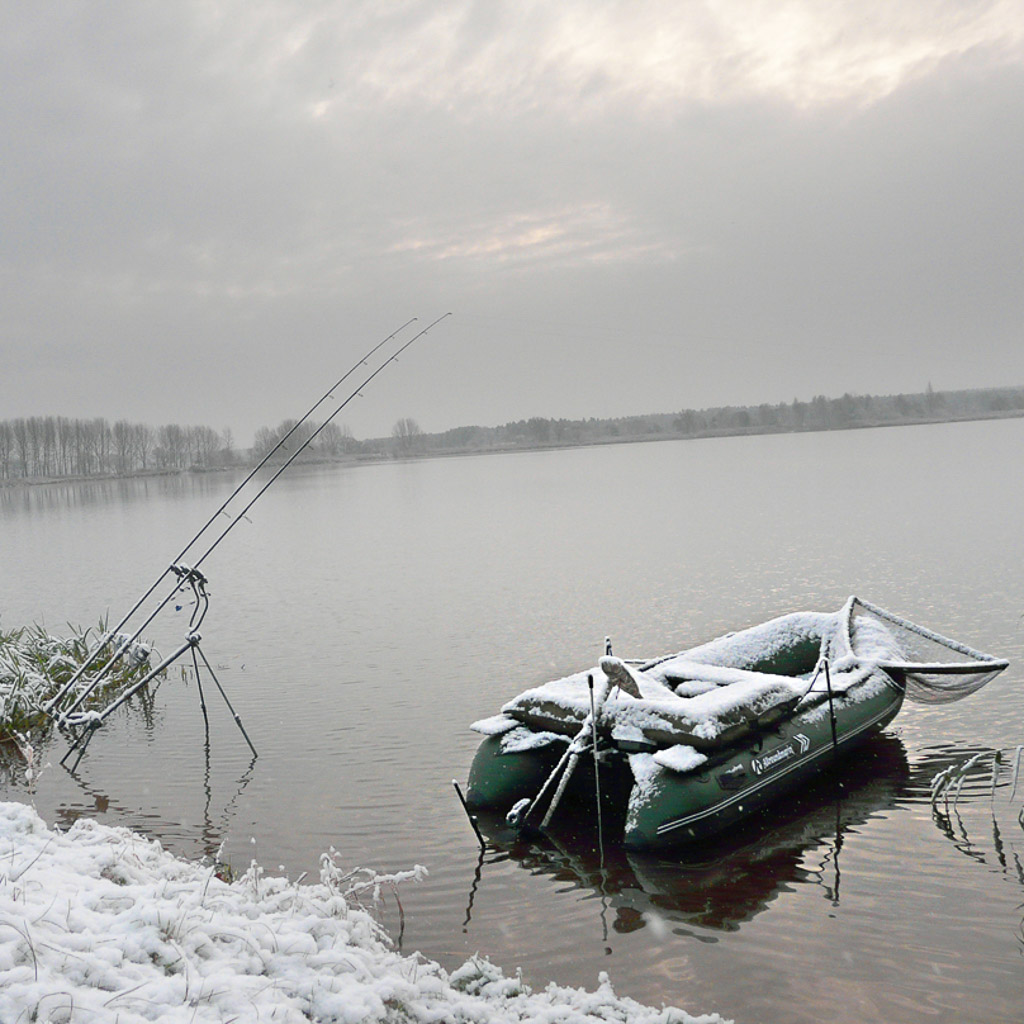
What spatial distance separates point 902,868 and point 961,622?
9.74 m

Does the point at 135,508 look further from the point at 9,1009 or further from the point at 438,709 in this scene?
the point at 9,1009

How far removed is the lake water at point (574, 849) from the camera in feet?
20.7

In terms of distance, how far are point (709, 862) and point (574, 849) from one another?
111 cm

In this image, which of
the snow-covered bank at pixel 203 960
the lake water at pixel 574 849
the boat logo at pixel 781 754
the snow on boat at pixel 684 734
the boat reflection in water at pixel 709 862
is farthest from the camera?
the boat logo at pixel 781 754

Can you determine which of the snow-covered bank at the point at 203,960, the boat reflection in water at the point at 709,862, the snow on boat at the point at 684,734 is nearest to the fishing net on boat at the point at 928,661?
the snow on boat at the point at 684,734

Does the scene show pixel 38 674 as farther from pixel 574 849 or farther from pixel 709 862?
pixel 709 862

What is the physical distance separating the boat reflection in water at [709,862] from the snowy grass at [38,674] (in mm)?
5264

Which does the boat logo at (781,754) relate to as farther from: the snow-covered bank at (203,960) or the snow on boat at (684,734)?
the snow-covered bank at (203,960)

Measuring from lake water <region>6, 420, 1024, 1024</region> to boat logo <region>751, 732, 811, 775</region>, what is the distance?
538 millimetres

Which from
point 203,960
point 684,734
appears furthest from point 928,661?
point 203,960

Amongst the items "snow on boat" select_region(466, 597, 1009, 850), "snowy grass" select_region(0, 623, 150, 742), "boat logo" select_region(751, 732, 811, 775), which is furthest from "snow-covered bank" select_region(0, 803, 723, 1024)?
"snowy grass" select_region(0, 623, 150, 742)

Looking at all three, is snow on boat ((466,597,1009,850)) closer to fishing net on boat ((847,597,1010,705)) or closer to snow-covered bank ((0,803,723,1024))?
fishing net on boat ((847,597,1010,705))

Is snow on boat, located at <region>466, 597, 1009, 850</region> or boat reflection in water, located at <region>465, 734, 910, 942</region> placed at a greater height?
snow on boat, located at <region>466, 597, 1009, 850</region>

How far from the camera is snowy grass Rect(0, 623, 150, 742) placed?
11.9 m
